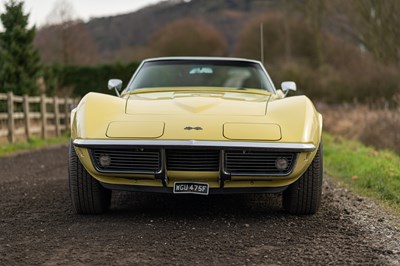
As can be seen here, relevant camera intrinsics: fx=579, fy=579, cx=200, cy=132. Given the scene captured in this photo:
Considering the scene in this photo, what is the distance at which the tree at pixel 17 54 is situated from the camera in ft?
60.0

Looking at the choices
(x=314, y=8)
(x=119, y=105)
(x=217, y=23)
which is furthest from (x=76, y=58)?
(x=217, y=23)

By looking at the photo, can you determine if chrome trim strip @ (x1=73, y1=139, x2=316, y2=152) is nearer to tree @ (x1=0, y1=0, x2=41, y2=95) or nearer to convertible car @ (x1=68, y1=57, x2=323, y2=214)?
convertible car @ (x1=68, y1=57, x2=323, y2=214)

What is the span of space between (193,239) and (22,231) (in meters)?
1.23

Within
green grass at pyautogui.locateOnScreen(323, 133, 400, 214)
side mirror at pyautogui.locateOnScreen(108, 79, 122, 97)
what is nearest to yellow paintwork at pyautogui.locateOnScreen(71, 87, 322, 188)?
side mirror at pyautogui.locateOnScreen(108, 79, 122, 97)

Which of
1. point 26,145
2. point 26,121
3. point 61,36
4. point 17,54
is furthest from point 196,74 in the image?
point 61,36

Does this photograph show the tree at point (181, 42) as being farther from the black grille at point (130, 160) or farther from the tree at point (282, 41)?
the black grille at point (130, 160)

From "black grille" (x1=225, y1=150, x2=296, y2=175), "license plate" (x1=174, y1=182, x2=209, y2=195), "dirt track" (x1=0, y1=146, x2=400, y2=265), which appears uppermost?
"black grille" (x1=225, y1=150, x2=296, y2=175)

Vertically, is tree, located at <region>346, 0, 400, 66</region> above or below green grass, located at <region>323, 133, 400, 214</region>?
above

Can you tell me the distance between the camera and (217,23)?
265ft

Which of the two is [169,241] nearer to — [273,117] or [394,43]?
[273,117]

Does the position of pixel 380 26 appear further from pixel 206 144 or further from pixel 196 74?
pixel 206 144

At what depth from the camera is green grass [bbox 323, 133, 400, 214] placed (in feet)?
18.8

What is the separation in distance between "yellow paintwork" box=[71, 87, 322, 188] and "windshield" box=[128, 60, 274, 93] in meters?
1.09

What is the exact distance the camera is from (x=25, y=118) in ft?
51.3
